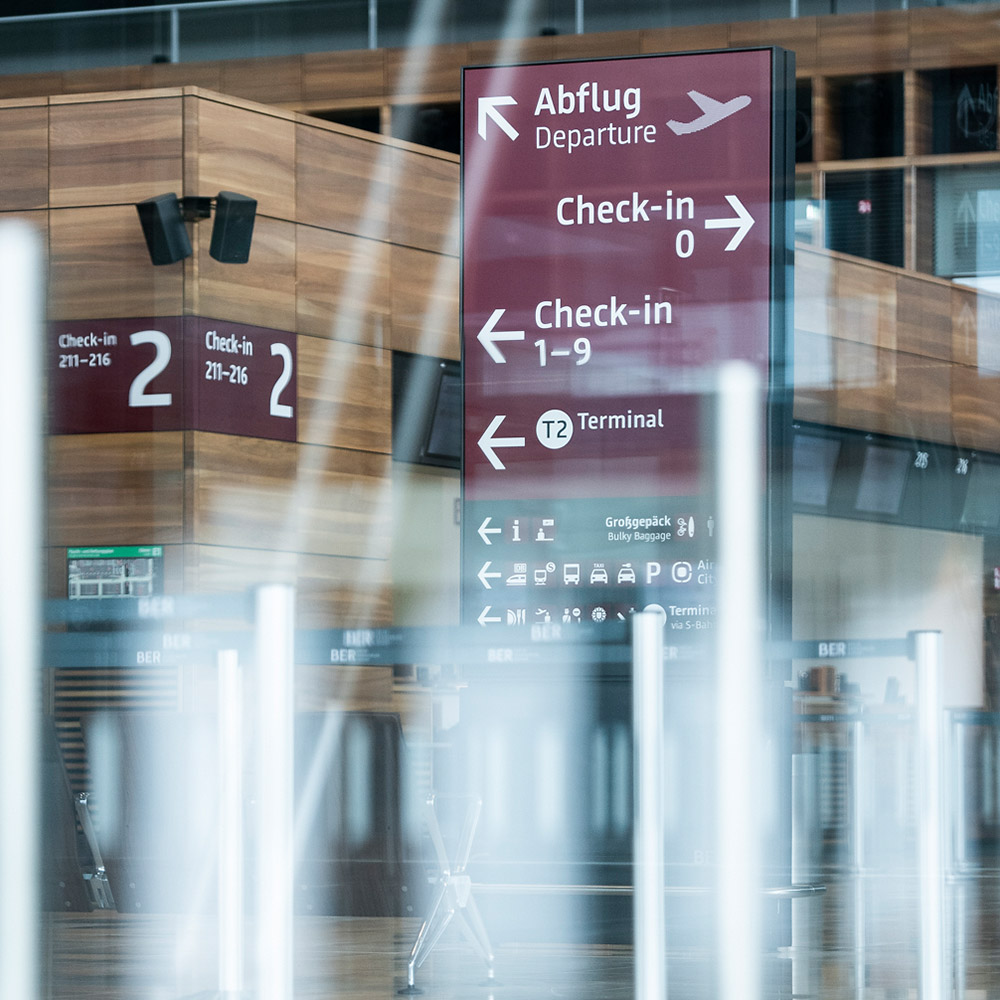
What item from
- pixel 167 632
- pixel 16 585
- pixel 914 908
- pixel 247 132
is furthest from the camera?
pixel 914 908

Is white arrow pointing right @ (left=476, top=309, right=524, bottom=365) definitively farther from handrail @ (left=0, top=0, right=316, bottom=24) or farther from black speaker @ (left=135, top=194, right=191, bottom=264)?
handrail @ (left=0, top=0, right=316, bottom=24)

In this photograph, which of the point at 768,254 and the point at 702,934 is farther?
the point at 768,254

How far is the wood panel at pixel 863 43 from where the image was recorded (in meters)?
5.04

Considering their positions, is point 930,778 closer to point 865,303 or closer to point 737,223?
point 737,223

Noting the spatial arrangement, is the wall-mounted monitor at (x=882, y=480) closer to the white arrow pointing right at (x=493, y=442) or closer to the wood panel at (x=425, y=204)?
the white arrow pointing right at (x=493, y=442)

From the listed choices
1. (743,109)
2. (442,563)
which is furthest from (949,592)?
(442,563)

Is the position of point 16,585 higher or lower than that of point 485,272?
lower

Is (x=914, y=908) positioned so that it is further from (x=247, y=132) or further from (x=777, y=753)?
(x=247, y=132)

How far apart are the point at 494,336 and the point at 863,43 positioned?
1.92 m

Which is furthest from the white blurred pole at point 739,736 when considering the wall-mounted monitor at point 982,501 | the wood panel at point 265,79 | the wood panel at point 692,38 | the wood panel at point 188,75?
the wood panel at point 265,79

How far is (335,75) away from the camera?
6469mm

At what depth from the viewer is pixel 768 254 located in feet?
13.5

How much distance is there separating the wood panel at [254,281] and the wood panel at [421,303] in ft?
1.78

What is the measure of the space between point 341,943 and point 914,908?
6.76ft
